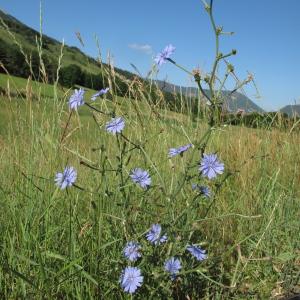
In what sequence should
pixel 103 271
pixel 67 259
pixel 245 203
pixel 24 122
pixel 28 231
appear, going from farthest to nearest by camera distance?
pixel 245 203, pixel 24 122, pixel 28 231, pixel 103 271, pixel 67 259

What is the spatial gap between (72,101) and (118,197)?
57cm

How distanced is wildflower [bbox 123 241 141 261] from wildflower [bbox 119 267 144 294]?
42mm

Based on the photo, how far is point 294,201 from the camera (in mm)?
2955

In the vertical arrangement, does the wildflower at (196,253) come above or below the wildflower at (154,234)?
below

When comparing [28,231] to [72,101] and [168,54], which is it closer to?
[72,101]

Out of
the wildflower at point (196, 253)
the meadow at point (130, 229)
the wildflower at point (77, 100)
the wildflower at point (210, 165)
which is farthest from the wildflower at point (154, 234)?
the wildflower at point (77, 100)

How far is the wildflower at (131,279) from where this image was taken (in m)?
1.58

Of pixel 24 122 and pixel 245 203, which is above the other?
pixel 24 122

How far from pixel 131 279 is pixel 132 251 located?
98 millimetres

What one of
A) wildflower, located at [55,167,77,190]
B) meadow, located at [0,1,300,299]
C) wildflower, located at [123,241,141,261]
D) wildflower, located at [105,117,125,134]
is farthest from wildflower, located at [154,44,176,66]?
wildflower, located at [123,241,141,261]

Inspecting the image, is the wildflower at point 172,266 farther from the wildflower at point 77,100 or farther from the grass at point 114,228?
the wildflower at point 77,100

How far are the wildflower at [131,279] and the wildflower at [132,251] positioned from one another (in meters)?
0.04

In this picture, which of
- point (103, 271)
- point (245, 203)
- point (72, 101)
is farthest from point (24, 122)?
point (245, 203)

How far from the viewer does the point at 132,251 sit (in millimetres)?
1657
